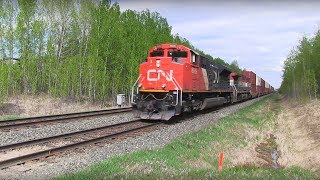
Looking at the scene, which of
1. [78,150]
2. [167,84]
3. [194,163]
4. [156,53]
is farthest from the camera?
[156,53]

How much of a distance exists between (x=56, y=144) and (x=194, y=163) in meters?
4.68

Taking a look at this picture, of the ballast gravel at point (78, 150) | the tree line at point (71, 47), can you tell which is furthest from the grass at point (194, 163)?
the tree line at point (71, 47)

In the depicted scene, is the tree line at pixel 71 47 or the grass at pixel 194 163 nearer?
the grass at pixel 194 163

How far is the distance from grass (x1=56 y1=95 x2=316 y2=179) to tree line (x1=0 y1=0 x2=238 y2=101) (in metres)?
21.8

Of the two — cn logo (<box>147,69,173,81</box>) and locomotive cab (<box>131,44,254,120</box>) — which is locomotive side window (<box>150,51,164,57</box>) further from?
cn logo (<box>147,69,173,81</box>)

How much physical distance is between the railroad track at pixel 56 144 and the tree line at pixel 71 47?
19.2m

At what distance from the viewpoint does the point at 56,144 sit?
12.7 m

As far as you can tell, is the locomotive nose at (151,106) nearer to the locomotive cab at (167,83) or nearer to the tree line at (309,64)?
the locomotive cab at (167,83)

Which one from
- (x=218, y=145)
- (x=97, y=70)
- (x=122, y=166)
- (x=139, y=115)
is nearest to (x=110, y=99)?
(x=97, y=70)

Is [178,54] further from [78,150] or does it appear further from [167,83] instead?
[78,150]

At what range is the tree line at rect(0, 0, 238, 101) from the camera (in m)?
34.9

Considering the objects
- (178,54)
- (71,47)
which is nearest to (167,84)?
(178,54)

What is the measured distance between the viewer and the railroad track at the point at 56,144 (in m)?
10.2

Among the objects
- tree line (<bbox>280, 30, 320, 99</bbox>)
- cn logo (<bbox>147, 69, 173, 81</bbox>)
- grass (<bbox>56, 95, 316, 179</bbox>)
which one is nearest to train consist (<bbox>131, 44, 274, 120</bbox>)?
cn logo (<bbox>147, 69, 173, 81</bbox>)
